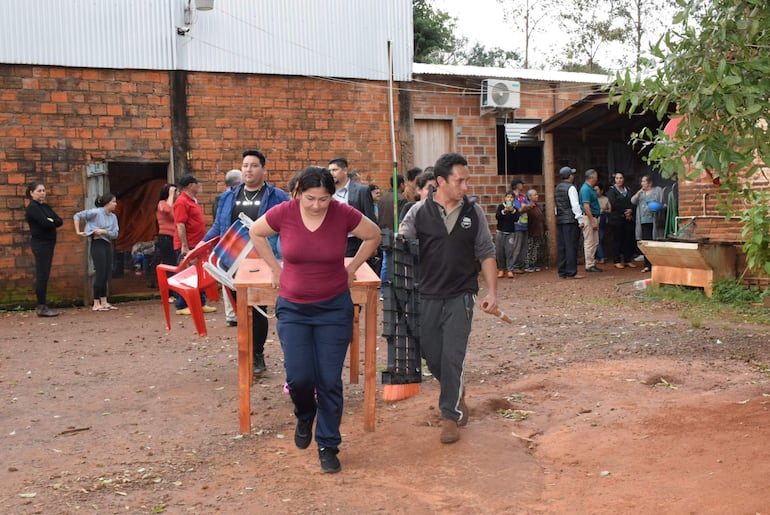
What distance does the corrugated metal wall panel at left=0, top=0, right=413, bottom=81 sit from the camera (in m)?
13.4

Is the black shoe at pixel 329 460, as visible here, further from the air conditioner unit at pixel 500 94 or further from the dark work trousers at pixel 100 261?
the air conditioner unit at pixel 500 94

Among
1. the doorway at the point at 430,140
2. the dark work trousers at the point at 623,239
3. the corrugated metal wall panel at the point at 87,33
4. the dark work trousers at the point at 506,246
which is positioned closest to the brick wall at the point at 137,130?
the corrugated metal wall panel at the point at 87,33

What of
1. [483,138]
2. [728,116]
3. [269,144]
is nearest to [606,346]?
[728,116]

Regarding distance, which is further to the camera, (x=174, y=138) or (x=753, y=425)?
(x=174, y=138)

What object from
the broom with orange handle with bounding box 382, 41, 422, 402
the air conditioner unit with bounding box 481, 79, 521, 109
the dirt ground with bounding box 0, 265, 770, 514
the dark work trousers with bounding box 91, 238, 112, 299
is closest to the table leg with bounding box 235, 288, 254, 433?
the dirt ground with bounding box 0, 265, 770, 514

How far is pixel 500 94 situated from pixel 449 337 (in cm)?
1195

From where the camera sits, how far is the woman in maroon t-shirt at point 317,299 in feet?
16.6

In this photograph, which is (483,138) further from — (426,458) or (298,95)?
(426,458)

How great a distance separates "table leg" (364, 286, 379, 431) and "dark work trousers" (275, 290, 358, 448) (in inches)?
19.8

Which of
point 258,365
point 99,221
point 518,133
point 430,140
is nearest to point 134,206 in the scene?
point 99,221

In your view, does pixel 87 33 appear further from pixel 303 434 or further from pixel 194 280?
pixel 303 434

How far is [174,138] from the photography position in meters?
14.3

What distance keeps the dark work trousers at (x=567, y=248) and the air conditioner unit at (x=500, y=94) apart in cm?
288

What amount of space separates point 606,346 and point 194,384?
4.05 meters
